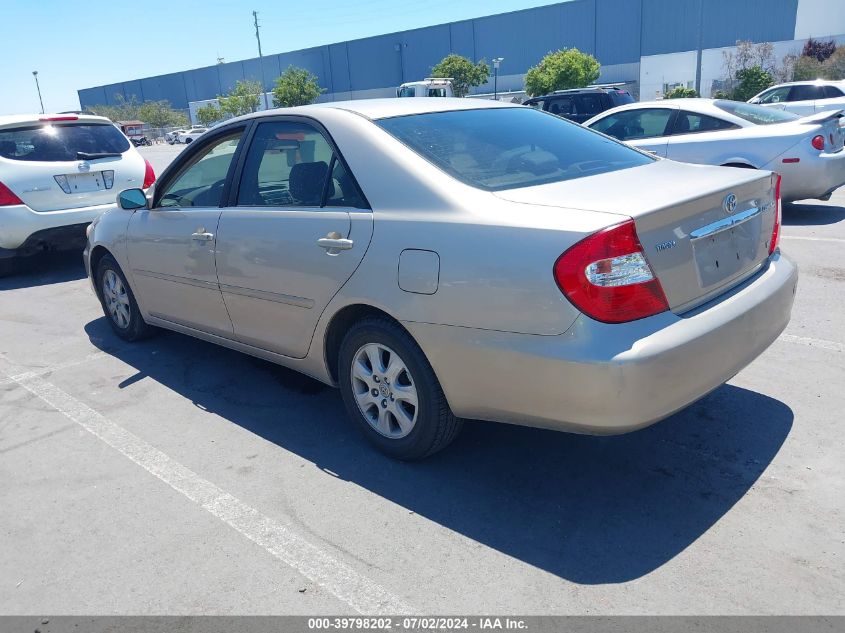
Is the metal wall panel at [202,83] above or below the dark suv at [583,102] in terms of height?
above

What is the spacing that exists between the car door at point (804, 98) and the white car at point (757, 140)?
829 cm

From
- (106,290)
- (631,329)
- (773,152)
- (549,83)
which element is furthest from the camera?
(549,83)

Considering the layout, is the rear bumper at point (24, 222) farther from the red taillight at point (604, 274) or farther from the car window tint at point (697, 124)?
the car window tint at point (697, 124)

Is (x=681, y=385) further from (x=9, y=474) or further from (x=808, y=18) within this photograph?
(x=808, y=18)

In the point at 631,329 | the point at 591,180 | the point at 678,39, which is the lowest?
the point at 631,329

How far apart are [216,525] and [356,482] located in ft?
2.17

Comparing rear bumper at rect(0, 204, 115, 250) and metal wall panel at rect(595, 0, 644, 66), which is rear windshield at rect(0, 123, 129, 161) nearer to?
rear bumper at rect(0, 204, 115, 250)

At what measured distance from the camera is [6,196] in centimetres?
754

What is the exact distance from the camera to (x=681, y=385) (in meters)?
2.74

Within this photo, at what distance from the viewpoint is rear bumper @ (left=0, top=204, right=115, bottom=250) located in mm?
7566

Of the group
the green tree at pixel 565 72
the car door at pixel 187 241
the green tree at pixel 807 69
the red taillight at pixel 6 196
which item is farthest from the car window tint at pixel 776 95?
the green tree at pixel 565 72

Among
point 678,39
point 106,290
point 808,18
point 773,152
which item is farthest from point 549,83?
point 106,290

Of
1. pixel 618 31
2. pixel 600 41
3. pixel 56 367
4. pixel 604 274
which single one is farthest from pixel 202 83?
pixel 604 274

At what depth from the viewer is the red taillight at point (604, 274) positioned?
262 cm
